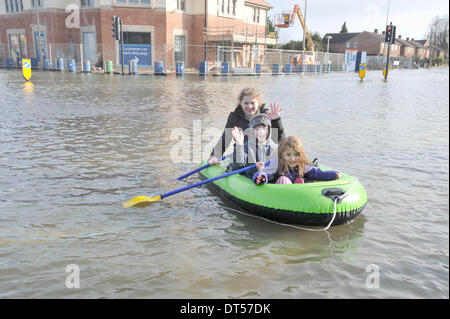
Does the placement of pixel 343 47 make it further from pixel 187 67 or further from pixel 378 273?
pixel 378 273

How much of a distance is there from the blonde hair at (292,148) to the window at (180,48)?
31.0 metres

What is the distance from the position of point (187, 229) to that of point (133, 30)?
30.7 m

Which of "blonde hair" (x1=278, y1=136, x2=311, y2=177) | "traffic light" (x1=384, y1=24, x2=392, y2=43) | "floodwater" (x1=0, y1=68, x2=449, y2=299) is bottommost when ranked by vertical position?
"floodwater" (x1=0, y1=68, x2=449, y2=299)

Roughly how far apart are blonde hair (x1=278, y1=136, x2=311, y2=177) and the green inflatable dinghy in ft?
1.07

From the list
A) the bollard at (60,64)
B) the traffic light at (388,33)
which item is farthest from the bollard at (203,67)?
the traffic light at (388,33)

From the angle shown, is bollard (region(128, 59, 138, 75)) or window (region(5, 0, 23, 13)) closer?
bollard (region(128, 59, 138, 75))

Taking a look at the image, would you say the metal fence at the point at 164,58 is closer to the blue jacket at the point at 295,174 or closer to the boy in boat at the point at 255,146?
the boy in boat at the point at 255,146

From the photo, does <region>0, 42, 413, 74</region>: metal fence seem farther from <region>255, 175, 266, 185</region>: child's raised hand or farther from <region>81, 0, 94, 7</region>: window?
<region>255, 175, 266, 185</region>: child's raised hand

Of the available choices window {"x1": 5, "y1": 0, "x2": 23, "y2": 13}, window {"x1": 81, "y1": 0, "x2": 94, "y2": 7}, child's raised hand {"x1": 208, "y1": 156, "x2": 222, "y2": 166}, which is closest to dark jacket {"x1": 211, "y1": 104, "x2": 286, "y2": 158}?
child's raised hand {"x1": 208, "y1": 156, "x2": 222, "y2": 166}

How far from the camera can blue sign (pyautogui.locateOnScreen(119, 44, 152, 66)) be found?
105ft

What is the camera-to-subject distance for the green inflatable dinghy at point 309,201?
423 cm

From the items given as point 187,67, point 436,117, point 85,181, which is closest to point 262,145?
point 85,181

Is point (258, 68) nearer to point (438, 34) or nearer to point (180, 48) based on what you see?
point (180, 48)

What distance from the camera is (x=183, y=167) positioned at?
689 centimetres
